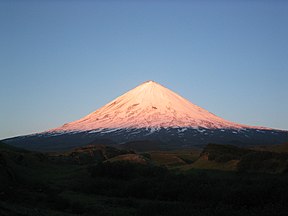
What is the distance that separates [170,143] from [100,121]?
36.5m

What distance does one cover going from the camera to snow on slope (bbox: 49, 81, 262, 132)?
426 ft

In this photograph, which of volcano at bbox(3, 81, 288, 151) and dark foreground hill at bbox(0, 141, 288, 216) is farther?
volcano at bbox(3, 81, 288, 151)

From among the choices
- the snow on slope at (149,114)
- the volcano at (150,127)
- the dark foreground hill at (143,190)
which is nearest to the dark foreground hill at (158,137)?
the volcano at (150,127)

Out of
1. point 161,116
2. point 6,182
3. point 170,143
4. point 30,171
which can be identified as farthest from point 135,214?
point 161,116

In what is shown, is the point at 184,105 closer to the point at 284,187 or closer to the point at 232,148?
the point at 232,148

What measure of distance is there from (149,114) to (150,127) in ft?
38.6

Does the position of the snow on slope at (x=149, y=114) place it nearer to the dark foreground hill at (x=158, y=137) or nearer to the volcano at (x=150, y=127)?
the volcano at (x=150, y=127)

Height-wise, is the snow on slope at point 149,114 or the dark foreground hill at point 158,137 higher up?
the snow on slope at point 149,114

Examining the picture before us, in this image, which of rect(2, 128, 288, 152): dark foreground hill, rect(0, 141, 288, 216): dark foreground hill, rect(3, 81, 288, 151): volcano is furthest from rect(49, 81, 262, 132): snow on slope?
rect(0, 141, 288, 216): dark foreground hill

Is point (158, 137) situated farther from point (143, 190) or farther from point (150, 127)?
point (143, 190)

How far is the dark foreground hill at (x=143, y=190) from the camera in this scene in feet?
47.4

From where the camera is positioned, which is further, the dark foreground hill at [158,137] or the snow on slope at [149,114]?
the snow on slope at [149,114]

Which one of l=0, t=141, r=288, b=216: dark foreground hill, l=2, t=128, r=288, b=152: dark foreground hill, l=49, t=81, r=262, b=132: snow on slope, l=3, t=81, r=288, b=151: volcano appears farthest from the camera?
l=49, t=81, r=262, b=132: snow on slope

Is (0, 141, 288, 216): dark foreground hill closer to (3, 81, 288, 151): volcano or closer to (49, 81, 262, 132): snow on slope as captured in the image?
(3, 81, 288, 151): volcano
